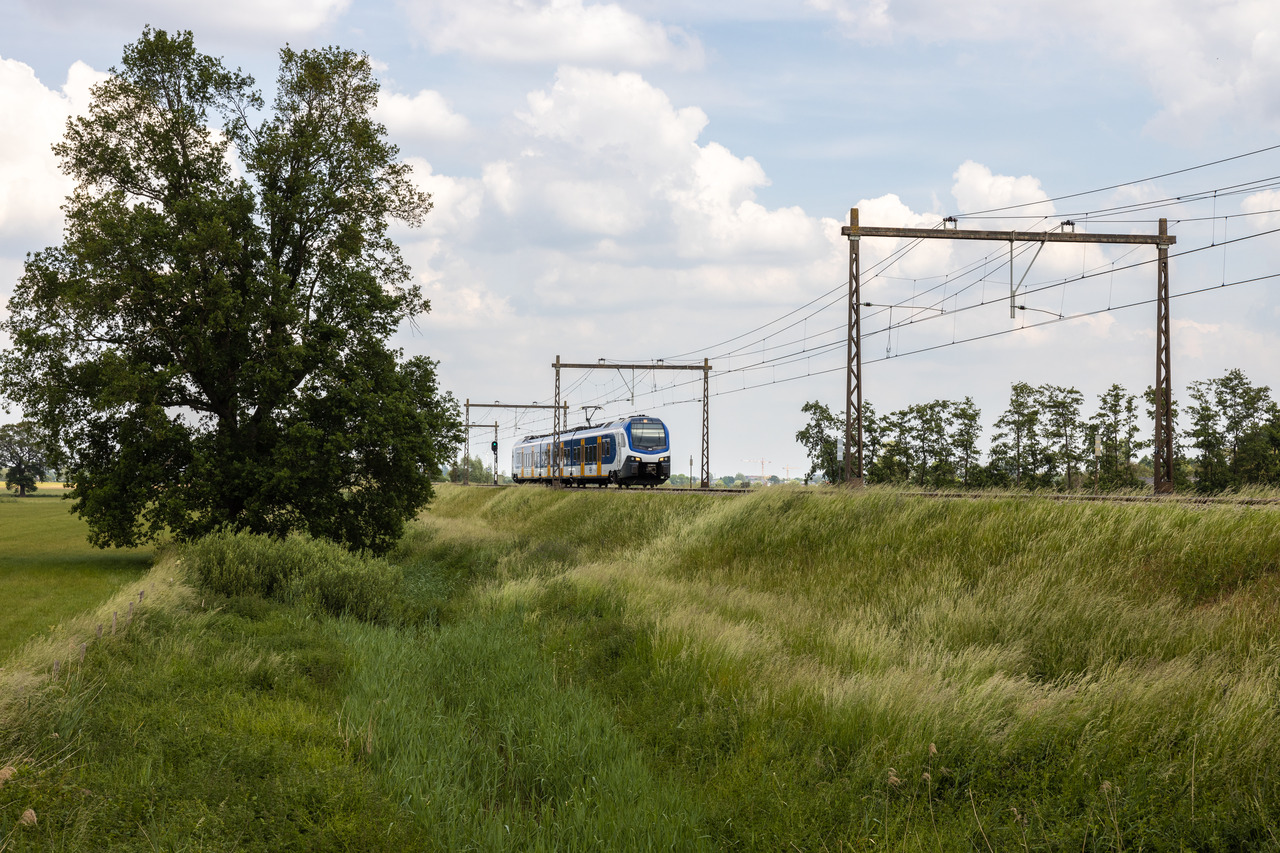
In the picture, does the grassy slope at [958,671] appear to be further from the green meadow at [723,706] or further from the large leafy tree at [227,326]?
the large leafy tree at [227,326]

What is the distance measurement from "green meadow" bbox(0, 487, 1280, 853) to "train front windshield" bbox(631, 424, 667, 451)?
22738mm

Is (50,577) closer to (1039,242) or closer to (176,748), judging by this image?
(176,748)

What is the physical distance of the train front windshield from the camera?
39.5m

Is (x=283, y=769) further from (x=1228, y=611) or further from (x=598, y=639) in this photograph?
(x=1228, y=611)

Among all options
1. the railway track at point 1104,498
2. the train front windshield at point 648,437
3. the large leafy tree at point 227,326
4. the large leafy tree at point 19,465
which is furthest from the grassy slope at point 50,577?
the large leafy tree at point 19,465

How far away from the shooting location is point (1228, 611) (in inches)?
426

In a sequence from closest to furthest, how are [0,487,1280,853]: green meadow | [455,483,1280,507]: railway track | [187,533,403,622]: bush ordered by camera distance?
[0,487,1280,853]: green meadow
[455,483,1280,507]: railway track
[187,533,403,622]: bush

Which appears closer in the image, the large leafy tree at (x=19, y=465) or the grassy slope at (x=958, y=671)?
the grassy slope at (x=958, y=671)

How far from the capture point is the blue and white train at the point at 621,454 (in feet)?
129

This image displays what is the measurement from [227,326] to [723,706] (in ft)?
65.5

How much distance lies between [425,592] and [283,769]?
14.6 m

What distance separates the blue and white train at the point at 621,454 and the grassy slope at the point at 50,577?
19.3 meters

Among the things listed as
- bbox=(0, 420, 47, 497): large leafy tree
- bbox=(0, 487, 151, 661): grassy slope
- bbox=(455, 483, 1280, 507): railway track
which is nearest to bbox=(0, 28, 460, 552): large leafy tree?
bbox=(0, 487, 151, 661): grassy slope

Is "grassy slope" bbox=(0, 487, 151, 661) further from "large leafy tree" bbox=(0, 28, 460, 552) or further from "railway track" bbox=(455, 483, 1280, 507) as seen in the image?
"railway track" bbox=(455, 483, 1280, 507)
